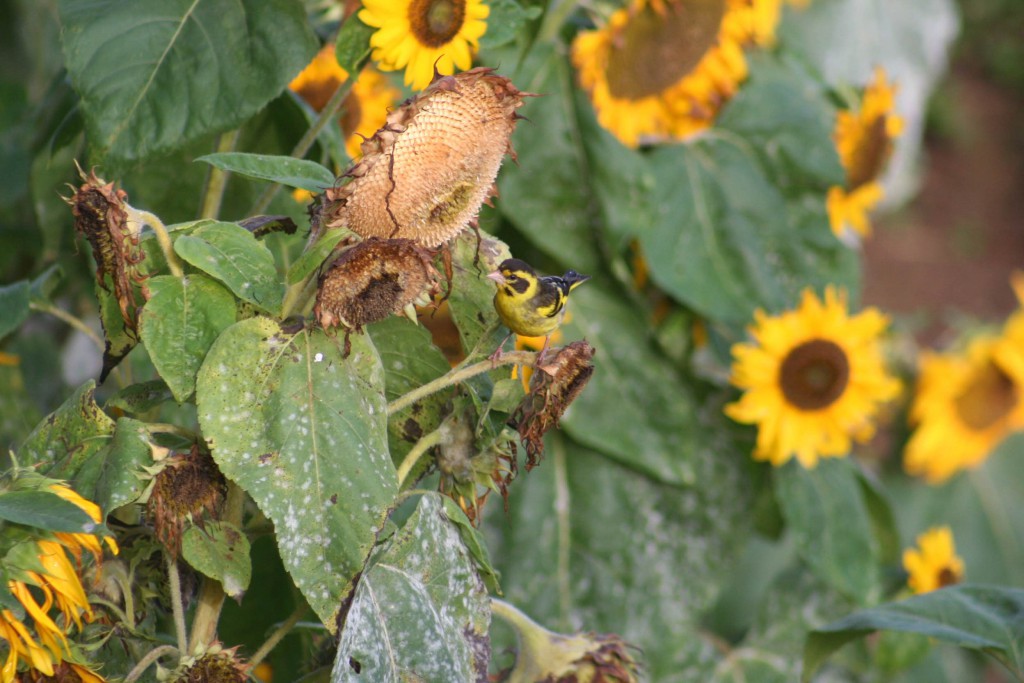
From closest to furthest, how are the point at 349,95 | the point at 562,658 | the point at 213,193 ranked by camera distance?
the point at 562,658 → the point at 213,193 → the point at 349,95

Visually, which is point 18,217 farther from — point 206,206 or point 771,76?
point 771,76

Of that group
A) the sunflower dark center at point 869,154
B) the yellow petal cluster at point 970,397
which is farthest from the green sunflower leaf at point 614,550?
the yellow petal cluster at point 970,397

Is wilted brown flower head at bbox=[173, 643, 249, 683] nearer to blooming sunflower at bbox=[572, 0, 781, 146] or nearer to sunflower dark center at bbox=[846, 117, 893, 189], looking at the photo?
blooming sunflower at bbox=[572, 0, 781, 146]

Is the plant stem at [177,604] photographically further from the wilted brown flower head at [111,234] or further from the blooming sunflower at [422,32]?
the blooming sunflower at [422,32]

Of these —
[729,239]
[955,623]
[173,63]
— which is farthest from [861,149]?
→ [173,63]

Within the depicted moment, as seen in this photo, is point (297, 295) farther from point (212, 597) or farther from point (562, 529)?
point (562, 529)

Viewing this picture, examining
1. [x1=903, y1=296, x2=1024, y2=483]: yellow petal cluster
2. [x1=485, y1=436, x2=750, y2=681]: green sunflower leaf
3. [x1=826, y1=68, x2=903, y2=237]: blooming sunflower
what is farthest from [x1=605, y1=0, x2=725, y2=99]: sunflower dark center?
[x1=903, y1=296, x2=1024, y2=483]: yellow petal cluster
